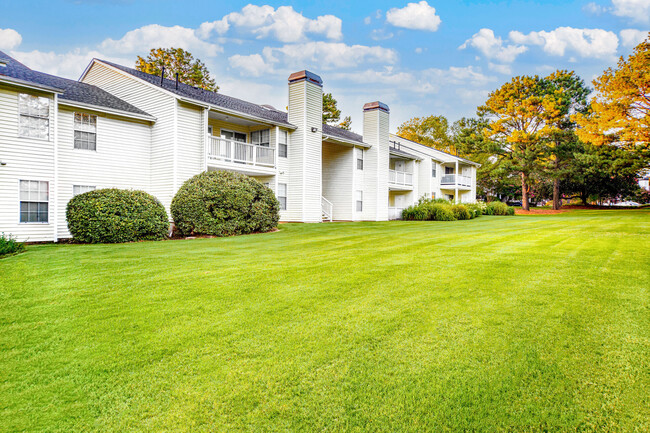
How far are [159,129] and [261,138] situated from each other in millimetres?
5513

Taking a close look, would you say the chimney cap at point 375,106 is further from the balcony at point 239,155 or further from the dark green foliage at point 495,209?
the dark green foliage at point 495,209

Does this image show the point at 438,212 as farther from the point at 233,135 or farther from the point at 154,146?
the point at 154,146

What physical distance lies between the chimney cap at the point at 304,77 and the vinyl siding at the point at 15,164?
37.7 ft

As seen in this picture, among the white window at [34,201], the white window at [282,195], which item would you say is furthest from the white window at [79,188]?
the white window at [282,195]

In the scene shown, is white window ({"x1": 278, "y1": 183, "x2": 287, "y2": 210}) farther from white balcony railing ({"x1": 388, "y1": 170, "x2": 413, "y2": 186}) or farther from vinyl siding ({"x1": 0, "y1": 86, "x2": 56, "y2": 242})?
vinyl siding ({"x1": 0, "y1": 86, "x2": 56, "y2": 242})

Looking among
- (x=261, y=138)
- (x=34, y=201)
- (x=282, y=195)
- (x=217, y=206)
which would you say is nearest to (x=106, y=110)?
(x=34, y=201)

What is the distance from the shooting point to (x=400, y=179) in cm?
2795

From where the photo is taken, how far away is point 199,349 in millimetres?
3277

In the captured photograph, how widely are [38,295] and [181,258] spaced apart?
8.91ft

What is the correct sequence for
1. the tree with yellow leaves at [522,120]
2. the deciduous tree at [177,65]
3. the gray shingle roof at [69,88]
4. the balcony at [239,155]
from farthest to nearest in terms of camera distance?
the tree with yellow leaves at [522,120]
the deciduous tree at [177,65]
the balcony at [239,155]
the gray shingle roof at [69,88]

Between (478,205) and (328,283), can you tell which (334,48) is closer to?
(478,205)

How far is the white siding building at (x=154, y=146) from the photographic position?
39.4 feet

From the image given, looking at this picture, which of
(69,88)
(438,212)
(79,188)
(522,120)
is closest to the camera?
(79,188)

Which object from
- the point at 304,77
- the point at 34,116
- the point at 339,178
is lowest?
the point at 339,178
